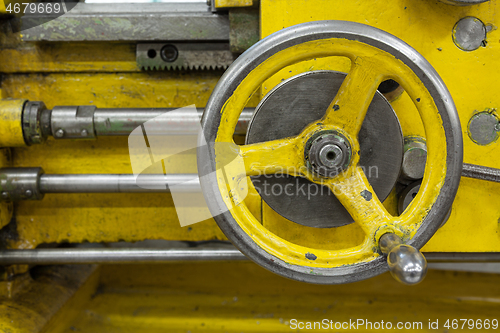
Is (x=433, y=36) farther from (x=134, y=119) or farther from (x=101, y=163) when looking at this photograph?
(x=101, y=163)

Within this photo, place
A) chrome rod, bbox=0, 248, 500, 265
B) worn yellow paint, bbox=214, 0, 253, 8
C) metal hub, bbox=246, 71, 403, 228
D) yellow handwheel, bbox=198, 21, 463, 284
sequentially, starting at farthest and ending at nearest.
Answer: chrome rod, bbox=0, 248, 500, 265, worn yellow paint, bbox=214, 0, 253, 8, metal hub, bbox=246, 71, 403, 228, yellow handwheel, bbox=198, 21, 463, 284

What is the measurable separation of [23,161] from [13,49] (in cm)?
34

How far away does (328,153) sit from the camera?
0.58 metres

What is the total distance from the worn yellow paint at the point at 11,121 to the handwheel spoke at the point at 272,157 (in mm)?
676

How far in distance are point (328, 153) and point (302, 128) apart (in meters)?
0.11

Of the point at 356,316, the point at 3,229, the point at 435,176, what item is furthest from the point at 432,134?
the point at 3,229

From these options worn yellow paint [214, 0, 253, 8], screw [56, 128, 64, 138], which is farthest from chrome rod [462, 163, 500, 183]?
screw [56, 128, 64, 138]

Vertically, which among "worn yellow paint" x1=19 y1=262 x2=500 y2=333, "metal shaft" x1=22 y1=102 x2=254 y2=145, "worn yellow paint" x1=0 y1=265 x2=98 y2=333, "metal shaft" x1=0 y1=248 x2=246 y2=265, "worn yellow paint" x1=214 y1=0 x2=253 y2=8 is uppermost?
"worn yellow paint" x1=214 y1=0 x2=253 y2=8

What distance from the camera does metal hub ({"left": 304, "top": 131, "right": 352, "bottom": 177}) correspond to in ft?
1.88

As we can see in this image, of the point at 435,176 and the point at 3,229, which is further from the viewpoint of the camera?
the point at 3,229

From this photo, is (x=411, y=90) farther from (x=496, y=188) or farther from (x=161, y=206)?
(x=161, y=206)

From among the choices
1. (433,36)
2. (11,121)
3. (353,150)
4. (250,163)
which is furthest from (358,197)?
(11,121)

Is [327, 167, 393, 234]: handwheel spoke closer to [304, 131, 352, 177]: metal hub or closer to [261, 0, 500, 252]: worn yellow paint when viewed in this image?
[304, 131, 352, 177]: metal hub

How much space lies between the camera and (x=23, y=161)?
1035 mm
